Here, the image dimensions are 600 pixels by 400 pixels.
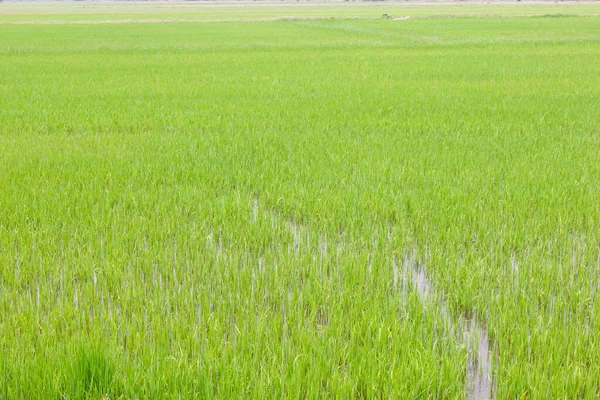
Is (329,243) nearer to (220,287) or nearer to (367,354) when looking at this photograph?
(220,287)

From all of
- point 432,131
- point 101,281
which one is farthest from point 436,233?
point 432,131

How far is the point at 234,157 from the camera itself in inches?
258

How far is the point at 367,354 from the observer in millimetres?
2674

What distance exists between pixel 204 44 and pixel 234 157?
1830cm

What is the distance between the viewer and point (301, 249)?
411 centimetres

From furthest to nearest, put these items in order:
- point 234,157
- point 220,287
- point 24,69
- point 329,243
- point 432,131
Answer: point 24,69 < point 432,131 < point 234,157 < point 329,243 < point 220,287

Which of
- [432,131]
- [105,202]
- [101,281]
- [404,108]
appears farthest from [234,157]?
[404,108]

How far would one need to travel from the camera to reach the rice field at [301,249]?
2.57 metres

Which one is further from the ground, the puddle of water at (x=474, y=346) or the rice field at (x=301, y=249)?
the rice field at (x=301, y=249)

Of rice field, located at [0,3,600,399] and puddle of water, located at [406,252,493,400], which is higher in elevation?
rice field, located at [0,3,600,399]

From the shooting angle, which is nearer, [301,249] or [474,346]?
[474,346]

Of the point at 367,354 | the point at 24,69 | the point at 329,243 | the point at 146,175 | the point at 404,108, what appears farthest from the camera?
the point at 24,69

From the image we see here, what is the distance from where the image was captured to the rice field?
257 centimetres

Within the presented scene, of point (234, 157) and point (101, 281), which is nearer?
point (101, 281)
